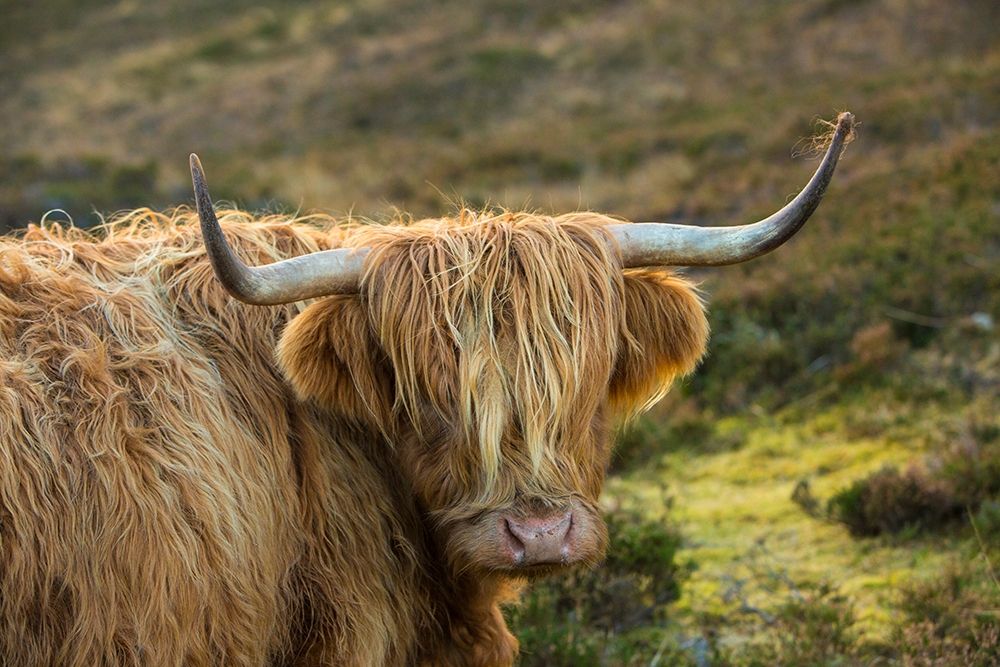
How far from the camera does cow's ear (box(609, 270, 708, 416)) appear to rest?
3.43 metres

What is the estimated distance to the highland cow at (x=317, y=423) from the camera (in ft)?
8.89

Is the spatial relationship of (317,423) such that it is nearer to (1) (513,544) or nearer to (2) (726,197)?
(1) (513,544)

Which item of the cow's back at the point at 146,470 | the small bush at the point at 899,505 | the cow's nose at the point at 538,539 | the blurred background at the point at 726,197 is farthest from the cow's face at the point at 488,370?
the small bush at the point at 899,505

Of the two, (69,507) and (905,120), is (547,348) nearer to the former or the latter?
(69,507)

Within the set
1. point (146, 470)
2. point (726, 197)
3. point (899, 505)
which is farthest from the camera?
point (726, 197)

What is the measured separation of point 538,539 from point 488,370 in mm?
476

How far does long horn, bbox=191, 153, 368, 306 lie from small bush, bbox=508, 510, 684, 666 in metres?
1.82

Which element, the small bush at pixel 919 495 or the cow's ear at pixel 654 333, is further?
the small bush at pixel 919 495

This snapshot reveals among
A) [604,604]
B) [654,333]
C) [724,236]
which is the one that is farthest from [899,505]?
[724,236]

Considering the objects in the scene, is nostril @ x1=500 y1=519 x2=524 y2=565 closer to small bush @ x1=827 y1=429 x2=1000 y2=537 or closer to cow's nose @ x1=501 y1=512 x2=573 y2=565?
cow's nose @ x1=501 y1=512 x2=573 y2=565

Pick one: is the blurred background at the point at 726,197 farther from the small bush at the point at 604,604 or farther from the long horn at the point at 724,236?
the long horn at the point at 724,236

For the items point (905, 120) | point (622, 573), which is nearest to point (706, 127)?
point (905, 120)

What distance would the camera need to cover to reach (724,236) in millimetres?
3197

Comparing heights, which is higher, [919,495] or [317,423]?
[317,423]
